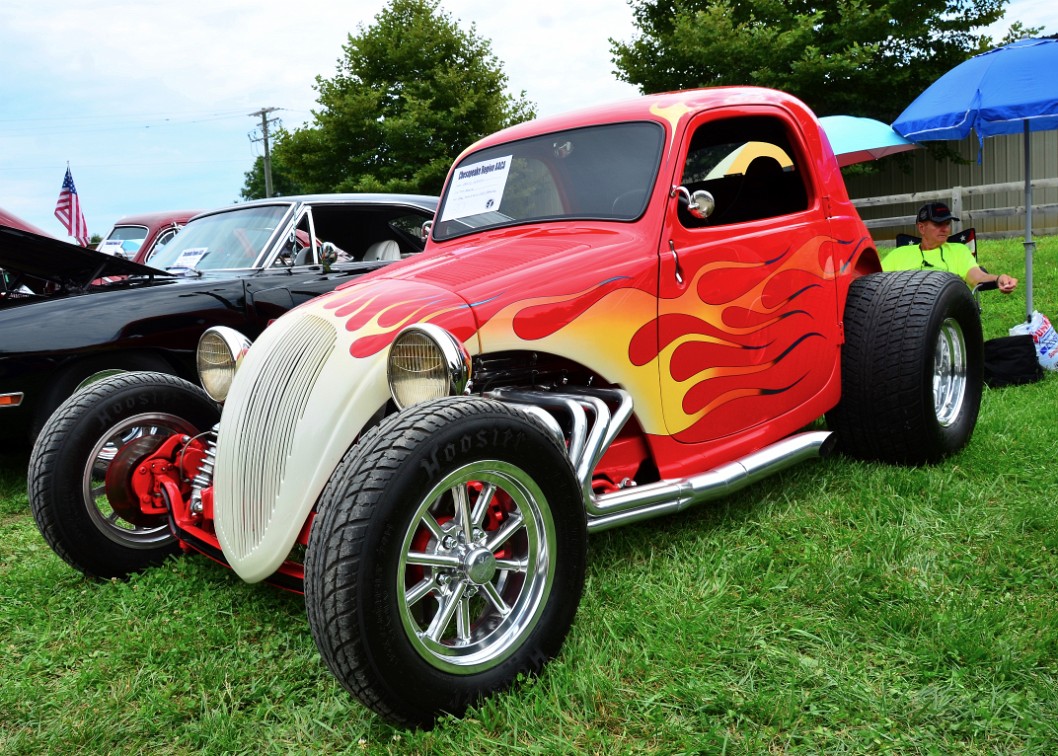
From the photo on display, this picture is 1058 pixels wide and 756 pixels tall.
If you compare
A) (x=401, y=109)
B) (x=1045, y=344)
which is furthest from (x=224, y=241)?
(x=401, y=109)

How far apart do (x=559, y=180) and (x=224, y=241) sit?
3579 millimetres

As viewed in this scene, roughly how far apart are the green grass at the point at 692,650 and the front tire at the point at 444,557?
0.13m

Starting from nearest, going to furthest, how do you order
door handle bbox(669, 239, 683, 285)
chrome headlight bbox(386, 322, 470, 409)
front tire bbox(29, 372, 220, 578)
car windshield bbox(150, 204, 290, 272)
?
chrome headlight bbox(386, 322, 470, 409)
front tire bbox(29, 372, 220, 578)
door handle bbox(669, 239, 683, 285)
car windshield bbox(150, 204, 290, 272)

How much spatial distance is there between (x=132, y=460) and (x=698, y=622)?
2.18 meters

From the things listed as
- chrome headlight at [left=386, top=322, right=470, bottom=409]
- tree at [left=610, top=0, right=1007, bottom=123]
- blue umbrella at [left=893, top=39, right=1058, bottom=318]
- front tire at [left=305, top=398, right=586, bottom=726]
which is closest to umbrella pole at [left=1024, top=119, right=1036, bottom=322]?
blue umbrella at [left=893, top=39, right=1058, bottom=318]

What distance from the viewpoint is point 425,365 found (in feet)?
8.61

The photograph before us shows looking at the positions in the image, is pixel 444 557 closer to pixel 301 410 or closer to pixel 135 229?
pixel 301 410

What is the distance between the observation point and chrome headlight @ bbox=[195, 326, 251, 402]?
3.37 m

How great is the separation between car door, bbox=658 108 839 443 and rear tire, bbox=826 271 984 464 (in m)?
0.18

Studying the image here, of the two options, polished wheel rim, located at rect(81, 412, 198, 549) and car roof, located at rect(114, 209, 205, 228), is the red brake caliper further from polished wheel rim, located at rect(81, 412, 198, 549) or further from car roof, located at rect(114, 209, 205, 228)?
car roof, located at rect(114, 209, 205, 228)

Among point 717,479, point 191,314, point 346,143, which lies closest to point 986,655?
point 717,479

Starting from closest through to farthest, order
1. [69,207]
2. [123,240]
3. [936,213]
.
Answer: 1. [936,213]
2. [123,240]
3. [69,207]

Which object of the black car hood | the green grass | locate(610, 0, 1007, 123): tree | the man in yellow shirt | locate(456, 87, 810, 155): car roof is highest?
locate(610, 0, 1007, 123): tree

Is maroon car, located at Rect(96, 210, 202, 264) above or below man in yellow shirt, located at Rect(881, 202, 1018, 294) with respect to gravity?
above
